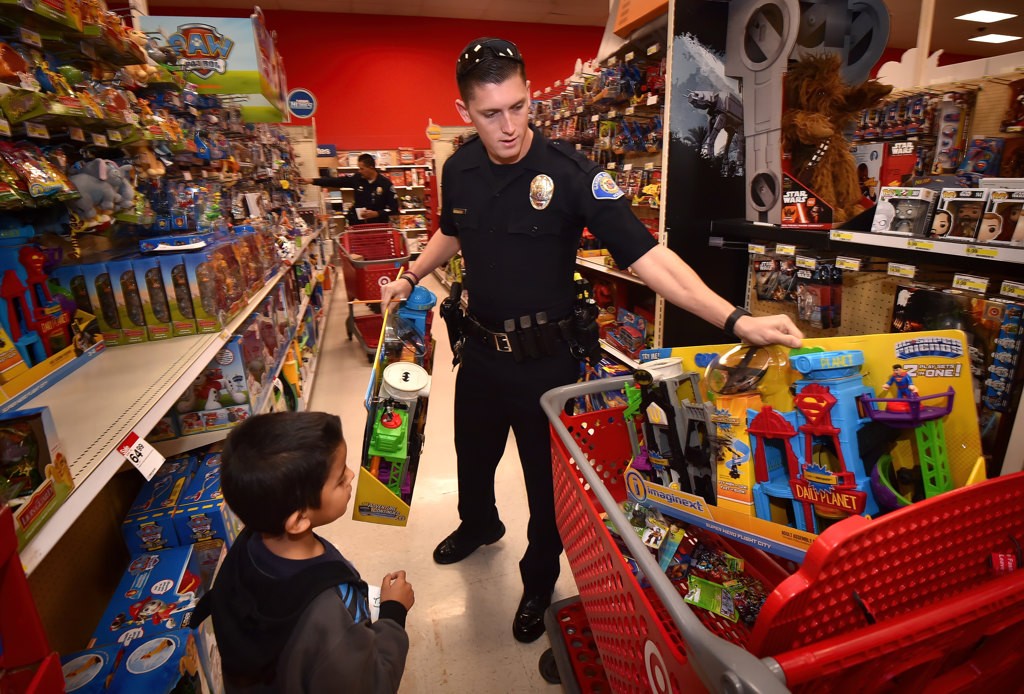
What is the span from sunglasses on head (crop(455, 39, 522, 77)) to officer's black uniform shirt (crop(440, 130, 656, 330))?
285 mm

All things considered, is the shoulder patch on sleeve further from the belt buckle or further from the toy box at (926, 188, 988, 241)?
the toy box at (926, 188, 988, 241)

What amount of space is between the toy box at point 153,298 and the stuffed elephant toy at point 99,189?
0.82 ft

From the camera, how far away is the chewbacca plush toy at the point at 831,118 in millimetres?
2229

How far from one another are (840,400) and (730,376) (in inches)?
8.7

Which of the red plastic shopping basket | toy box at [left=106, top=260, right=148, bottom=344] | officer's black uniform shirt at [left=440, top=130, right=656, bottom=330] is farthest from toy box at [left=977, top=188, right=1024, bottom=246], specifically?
the red plastic shopping basket

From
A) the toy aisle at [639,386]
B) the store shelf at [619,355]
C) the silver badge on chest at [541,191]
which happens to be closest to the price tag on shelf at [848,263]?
the toy aisle at [639,386]

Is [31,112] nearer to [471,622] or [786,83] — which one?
[471,622]

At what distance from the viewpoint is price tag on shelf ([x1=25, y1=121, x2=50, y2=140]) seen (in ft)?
4.71

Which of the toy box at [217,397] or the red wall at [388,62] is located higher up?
the red wall at [388,62]

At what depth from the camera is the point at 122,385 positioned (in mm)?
1508

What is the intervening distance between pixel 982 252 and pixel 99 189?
97.2 inches

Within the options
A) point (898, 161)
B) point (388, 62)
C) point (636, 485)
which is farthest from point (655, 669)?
point (388, 62)

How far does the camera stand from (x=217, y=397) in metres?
2.18

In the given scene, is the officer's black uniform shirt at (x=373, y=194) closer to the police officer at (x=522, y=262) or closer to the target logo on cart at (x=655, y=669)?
the police officer at (x=522, y=262)
